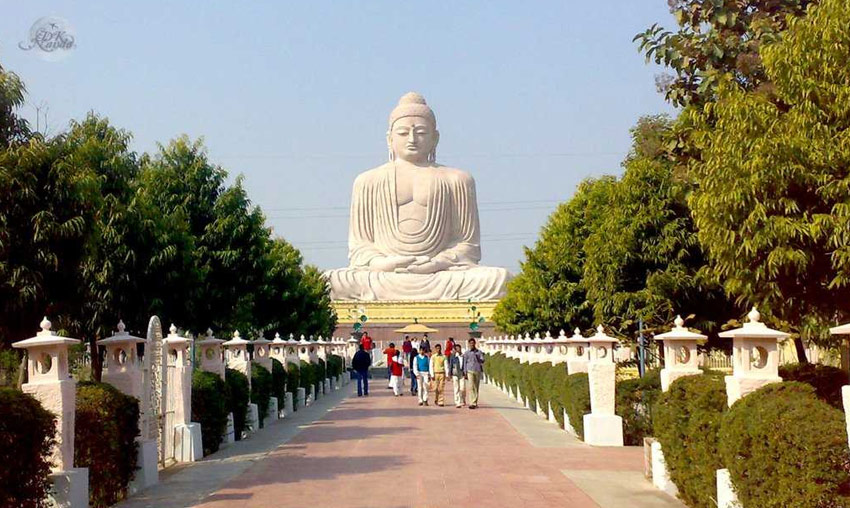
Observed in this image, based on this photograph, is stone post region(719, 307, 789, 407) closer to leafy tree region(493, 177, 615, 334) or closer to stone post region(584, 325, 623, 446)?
stone post region(584, 325, 623, 446)

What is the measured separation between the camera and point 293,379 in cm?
2638

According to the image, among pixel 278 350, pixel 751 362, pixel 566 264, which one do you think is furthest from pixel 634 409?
pixel 566 264

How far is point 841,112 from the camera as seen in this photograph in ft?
41.4

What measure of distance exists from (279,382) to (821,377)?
42.8ft

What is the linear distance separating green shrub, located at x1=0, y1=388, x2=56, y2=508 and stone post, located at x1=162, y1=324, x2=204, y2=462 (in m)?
5.98

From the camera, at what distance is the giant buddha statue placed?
6500cm

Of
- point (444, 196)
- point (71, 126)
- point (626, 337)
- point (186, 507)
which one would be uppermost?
point (444, 196)

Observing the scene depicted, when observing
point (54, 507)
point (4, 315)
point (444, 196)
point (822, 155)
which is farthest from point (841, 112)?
point (444, 196)

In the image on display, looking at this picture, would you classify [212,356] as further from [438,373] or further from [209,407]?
[438,373]

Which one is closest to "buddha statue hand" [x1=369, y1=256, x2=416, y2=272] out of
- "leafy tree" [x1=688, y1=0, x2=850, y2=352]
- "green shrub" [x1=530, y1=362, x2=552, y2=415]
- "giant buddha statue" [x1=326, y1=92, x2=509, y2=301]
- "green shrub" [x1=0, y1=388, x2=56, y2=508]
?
"giant buddha statue" [x1=326, y1=92, x2=509, y2=301]

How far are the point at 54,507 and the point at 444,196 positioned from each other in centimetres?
5577

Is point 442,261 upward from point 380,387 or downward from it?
upward

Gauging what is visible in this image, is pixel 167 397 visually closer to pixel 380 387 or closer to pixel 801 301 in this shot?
pixel 801 301

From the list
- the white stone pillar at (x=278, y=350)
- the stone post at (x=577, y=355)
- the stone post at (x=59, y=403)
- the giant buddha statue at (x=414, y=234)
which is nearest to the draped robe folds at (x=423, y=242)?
the giant buddha statue at (x=414, y=234)
